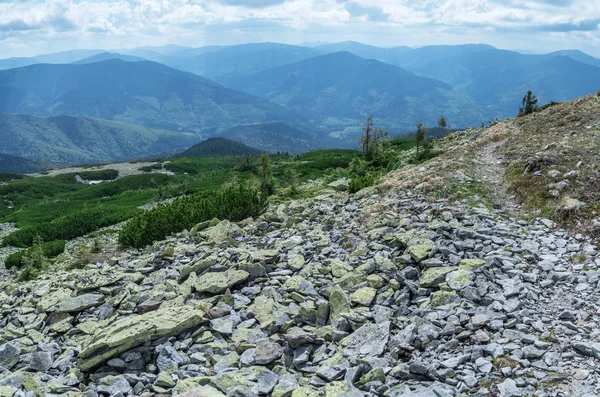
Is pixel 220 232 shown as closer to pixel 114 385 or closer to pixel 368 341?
pixel 114 385

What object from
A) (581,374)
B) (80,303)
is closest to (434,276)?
(581,374)

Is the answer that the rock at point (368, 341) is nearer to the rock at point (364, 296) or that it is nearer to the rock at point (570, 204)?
the rock at point (364, 296)

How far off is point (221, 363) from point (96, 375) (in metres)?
2.93

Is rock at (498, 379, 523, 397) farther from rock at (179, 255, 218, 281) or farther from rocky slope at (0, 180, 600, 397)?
rock at (179, 255, 218, 281)

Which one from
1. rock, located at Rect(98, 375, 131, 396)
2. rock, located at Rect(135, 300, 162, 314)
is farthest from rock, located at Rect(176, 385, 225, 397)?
rock, located at Rect(135, 300, 162, 314)

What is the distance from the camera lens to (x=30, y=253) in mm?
29250

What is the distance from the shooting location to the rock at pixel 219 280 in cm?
1252

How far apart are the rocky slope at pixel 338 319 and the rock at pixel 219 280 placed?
0.18 feet

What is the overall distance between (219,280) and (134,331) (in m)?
3.43

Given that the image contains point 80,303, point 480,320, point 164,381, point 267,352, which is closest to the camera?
point 164,381

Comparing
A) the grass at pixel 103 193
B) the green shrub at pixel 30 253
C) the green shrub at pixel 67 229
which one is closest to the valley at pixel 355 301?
the green shrub at pixel 30 253

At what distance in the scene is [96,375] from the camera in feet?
30.6

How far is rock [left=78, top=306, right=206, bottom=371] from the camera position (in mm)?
9672

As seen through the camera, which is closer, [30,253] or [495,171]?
[495,171]
